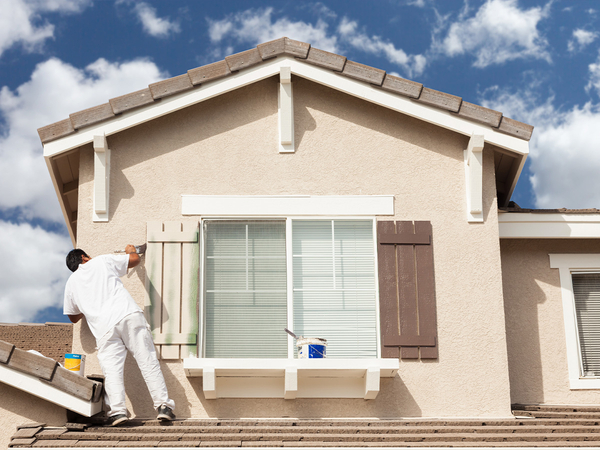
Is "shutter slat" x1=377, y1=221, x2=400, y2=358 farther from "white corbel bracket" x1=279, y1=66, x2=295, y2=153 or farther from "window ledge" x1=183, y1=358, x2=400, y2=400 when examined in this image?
"white corbel bracket" x1=279, y1=66, x2=295, y2=153

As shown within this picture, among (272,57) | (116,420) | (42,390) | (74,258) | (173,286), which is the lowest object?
(116,420)

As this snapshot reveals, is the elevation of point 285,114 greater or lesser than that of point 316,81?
lesser

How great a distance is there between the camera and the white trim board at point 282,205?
761 cm

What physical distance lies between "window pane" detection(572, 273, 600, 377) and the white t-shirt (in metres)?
5.00

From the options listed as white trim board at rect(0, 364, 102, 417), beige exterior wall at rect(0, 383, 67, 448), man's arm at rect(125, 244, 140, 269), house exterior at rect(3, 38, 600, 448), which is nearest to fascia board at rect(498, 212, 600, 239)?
house exterior at rect(3, 38, 600, 448)

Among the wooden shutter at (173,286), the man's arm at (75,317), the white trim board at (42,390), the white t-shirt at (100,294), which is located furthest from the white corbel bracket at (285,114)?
the white trim board at (42,390)

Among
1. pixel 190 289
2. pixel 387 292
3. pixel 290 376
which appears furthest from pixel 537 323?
pixel 190 289

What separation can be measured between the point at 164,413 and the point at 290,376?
1225mm

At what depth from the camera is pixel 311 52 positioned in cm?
782

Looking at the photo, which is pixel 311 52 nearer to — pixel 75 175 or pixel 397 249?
pixel 397 249

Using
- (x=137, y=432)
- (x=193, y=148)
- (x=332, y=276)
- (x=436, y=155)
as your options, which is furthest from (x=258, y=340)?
(x=436, y=155)

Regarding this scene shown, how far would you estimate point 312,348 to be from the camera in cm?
699

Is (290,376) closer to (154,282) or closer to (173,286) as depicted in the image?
(173,286)

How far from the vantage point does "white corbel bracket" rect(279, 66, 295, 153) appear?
780cm
